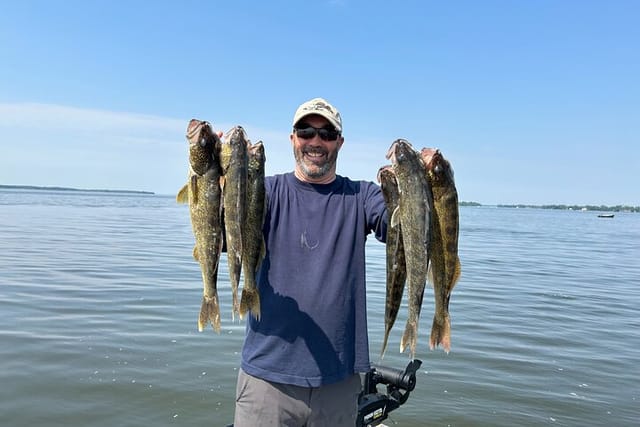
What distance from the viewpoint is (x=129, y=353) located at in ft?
35.9

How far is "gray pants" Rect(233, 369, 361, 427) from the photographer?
4117mm

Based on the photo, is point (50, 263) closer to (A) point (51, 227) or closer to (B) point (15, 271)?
(B) point (15, 271)

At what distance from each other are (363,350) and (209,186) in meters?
1.93

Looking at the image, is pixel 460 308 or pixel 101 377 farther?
pixel 460 308

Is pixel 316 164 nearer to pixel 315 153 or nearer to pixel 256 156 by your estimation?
pixel 315 153

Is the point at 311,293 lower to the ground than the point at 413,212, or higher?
lower

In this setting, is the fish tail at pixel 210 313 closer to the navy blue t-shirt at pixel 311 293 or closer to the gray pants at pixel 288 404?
the navy blue t-shirt at pixel 311 293

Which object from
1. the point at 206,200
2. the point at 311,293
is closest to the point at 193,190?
the point at 206,200

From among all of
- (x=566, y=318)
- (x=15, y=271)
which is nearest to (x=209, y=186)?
(x=566, y=318)

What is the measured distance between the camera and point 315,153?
14.4ft

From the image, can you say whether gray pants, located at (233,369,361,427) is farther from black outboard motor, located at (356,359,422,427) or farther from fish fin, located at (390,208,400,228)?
fish fin, located at (390,208,400,228)

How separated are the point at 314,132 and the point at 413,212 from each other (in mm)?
1147

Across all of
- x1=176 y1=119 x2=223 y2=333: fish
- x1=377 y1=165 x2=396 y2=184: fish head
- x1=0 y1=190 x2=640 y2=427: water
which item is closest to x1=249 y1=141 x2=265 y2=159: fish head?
x1=176 y1=119 x2=223 y2=333: fish

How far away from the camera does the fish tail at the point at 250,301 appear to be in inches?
159
